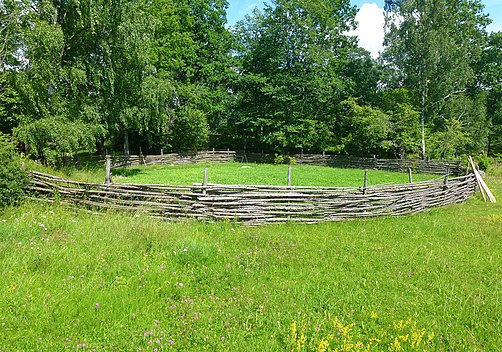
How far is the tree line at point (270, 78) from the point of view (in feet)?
47.8

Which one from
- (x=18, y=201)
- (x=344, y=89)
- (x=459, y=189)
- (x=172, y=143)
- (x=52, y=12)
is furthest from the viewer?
(x=344, y=89)

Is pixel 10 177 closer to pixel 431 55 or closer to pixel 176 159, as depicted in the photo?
pixel 176 159

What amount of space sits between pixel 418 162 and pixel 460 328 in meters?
21.0

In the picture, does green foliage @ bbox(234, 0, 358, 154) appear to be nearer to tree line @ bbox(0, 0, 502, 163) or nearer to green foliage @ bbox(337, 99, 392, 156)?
tree line @ bbox(0, 0, 502, 163)

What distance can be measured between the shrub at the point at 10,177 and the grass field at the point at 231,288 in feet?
1.18

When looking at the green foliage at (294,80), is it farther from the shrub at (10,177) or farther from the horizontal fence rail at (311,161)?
the shrub at (10,177)

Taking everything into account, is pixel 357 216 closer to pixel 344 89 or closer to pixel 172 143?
pixel 172 143

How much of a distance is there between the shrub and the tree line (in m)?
6.91

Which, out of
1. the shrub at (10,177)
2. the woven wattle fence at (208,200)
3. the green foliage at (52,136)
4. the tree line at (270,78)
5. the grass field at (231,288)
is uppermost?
the tree line at (270,78)

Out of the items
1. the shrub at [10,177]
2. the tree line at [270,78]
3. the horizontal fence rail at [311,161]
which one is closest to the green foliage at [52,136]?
the tree line at [270,78]

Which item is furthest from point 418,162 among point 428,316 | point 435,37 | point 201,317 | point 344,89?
point 201,317

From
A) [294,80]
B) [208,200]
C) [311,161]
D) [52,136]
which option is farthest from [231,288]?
[294,80]

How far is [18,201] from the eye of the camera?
258 inches

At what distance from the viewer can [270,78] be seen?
95.1 ft
